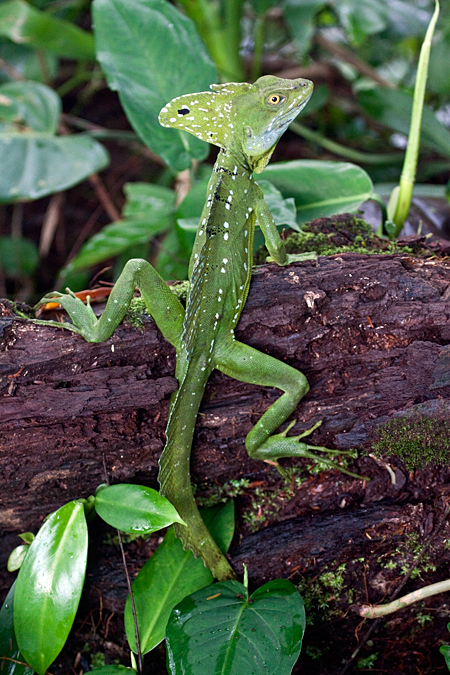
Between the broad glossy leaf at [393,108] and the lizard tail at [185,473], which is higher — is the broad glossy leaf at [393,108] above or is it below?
above

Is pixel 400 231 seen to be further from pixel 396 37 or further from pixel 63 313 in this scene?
pixel 396 37

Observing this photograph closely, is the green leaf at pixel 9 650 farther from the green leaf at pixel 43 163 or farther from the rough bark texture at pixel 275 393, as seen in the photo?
the green leaf at pixel 43 163

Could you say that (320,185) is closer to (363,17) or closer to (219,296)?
(219,296)

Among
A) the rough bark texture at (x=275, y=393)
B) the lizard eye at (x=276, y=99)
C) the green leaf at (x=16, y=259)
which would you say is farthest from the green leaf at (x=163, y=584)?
the green leaf at (x=16, y=259)

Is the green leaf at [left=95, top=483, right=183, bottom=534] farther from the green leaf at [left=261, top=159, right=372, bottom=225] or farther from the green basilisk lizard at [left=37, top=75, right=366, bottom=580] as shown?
the green leaf at [left=261, top=159, right=372, bottom=225]

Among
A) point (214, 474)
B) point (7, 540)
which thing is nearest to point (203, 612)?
point (214, 474)

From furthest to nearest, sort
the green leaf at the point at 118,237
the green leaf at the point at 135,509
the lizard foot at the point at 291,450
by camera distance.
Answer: the green leaf at the point at 118,237 < the lizard foot at the point at 291,450 < the green leaf at the point at 135,509

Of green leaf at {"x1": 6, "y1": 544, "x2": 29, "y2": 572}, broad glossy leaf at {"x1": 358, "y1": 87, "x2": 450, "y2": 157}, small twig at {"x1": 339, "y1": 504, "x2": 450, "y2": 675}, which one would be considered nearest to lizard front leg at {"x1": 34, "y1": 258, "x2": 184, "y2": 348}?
green leaf at {"x1": 6, "y1": 544, "x2": 29, "y2": 572}
